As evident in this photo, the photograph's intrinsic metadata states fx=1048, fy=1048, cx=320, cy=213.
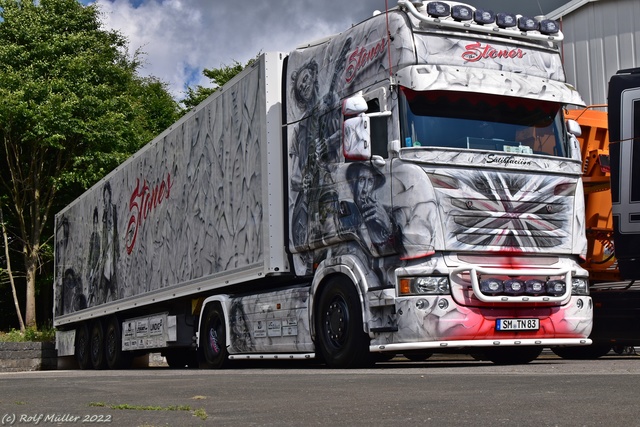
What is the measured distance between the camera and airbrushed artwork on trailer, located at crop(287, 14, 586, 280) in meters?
10.6

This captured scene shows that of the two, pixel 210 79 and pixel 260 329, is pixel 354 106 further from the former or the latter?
pixel 210 79

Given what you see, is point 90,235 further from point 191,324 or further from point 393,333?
point 393,333

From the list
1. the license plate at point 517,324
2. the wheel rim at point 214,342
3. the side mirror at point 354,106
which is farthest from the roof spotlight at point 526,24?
the wheel rim at point 214,342

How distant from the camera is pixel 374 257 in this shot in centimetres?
1088

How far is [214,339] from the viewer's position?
46.3 feet

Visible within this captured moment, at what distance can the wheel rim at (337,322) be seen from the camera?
1118 centimetres

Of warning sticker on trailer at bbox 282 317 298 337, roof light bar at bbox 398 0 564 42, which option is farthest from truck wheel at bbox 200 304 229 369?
roof light bar at bbox 398 0 564 42

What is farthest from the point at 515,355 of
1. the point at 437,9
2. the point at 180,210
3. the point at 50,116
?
the point at 50,116

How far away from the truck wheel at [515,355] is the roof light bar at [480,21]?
3.60 m

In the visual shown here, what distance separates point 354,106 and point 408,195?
41.6 inches

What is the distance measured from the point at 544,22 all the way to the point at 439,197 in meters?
2.78

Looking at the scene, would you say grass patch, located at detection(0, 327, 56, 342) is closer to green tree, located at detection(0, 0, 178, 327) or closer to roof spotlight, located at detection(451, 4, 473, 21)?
green tree, located at detection(0, 0, 178, 327)

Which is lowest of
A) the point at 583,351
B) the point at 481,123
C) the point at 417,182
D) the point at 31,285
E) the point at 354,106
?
the point at 583,351

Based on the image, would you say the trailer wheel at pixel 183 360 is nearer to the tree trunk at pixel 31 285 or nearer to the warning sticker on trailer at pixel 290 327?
the warning sticker on trailer at pixel 290 327
